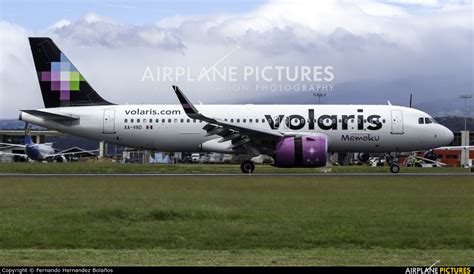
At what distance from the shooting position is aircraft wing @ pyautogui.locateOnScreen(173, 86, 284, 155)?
132ft

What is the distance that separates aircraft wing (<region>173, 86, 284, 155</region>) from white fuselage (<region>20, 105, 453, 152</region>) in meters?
1.30

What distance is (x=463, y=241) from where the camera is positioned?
1564 cm

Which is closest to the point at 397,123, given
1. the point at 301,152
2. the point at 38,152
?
the point at 301,152

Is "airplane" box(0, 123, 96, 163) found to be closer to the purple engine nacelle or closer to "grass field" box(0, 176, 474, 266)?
the purple engine nacelle

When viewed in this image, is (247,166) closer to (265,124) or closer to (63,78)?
(265,124)

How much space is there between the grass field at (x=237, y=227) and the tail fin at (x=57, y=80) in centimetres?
1853

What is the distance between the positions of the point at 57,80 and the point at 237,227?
3119 centimetres

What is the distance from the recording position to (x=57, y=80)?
46.2 metres

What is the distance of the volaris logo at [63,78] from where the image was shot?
45969mm

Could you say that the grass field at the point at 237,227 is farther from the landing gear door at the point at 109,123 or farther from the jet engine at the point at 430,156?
the jet engine at the point at 430,156

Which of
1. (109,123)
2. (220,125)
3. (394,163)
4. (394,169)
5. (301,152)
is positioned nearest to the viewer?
(301,152)

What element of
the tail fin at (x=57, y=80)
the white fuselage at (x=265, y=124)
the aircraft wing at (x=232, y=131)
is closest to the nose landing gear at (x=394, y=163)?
the white fuselage at (x=265, y=124)

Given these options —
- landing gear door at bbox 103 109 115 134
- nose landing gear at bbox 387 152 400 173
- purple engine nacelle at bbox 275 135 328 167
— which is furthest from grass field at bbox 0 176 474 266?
landing gear door at bbox 103 109 115 134

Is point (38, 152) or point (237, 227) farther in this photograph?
point (38, 152)
